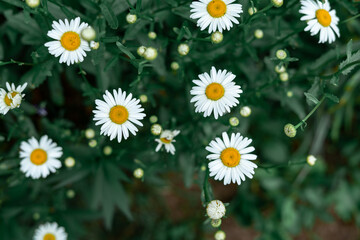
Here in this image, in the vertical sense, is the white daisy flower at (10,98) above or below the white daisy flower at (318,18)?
below

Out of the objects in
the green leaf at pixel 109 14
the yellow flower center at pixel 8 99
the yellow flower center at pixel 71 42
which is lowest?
the yellow flower center at pixel 8 99

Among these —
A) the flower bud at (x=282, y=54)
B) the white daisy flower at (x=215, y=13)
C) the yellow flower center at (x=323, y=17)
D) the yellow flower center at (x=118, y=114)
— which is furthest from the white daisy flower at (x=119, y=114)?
the yellow flower center at (x=323, y=17)

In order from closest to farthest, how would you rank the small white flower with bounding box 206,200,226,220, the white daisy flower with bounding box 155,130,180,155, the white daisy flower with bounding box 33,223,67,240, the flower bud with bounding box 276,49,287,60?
the small white flower with bounding box 206,200,226,220, the flower bud with bounding box 276,49,287,60, the white daisy flower with bounding box 155,130,180,155, the white daisy flower with bounding box 33,223,67,240

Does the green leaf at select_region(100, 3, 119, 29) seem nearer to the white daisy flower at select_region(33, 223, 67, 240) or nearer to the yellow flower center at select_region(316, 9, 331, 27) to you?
the yellow flower center at select_region(316, 9, 331, 27)

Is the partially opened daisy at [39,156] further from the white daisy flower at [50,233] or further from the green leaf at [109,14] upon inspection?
the green leaf at [109,14]

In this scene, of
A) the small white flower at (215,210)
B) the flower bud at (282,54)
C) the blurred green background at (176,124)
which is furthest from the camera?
the blurred green background at (176,124)

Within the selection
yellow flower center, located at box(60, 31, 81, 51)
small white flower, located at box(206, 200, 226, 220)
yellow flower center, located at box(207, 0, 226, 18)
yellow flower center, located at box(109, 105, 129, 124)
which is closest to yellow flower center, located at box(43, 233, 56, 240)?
yellow flower center, located at box(109, 105, 129, 124)

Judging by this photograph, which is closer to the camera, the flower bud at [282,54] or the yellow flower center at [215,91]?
the yellow flower center at [215,91]

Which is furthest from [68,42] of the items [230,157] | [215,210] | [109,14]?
[215,210]
